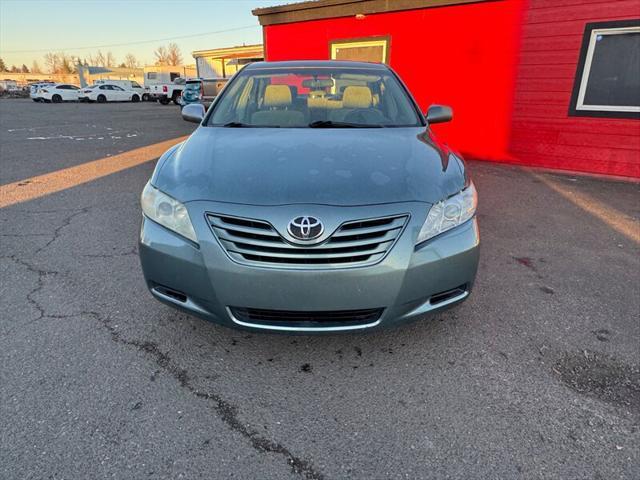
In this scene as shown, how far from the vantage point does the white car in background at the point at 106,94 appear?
30.8m

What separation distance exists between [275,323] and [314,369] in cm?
43

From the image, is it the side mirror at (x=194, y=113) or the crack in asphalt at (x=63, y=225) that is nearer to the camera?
the side mirror at (x=194, y=113)

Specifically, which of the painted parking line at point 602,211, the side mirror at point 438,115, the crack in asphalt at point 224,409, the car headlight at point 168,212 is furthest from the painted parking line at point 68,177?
the painted parking line at point 602,211

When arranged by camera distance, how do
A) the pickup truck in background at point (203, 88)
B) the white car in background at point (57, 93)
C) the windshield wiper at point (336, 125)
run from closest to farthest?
the windshield wiper at point (336, 125) < the pickup truck in background at point (203, 88) < the white car in background at point (57, 93)

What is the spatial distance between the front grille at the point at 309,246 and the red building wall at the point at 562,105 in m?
6.33

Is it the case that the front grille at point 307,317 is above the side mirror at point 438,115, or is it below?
below

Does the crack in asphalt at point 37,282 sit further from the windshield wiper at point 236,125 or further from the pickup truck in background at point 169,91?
the pickup truck in background at point 169,91

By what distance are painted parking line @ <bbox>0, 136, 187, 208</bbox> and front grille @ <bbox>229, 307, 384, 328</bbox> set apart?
4.62 m

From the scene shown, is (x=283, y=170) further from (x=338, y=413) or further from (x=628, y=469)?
(x=628, y=469)

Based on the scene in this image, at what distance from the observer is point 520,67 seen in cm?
705

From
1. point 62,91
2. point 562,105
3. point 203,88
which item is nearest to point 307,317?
point 562,105

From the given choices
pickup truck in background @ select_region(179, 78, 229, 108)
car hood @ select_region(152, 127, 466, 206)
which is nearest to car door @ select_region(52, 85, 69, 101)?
pickup truck in background @ select_region(179, 78, 229, 108)

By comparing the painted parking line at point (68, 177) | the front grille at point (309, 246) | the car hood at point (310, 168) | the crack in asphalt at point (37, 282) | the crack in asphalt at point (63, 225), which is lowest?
the crack in asphalt at point (37, 282)

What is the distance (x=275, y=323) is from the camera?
6.36 ft
